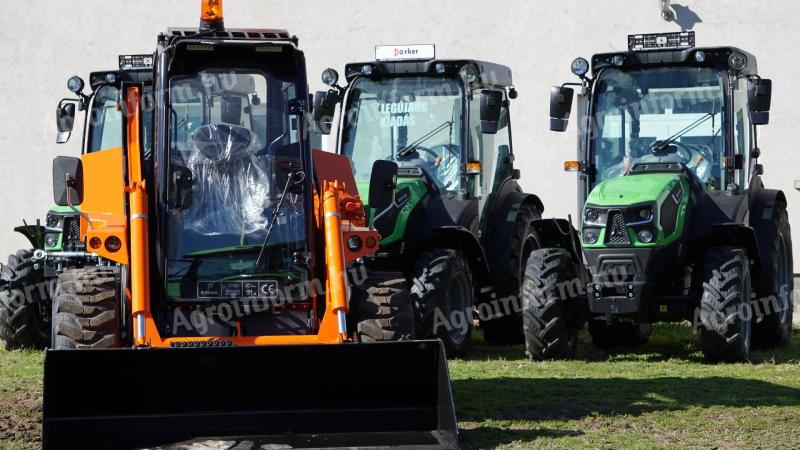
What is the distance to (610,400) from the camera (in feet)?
32.6

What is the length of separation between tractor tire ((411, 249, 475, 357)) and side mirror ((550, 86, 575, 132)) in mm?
1474

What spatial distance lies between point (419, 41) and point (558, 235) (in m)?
6.63

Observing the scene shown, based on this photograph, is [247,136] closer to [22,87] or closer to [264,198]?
[264,198]

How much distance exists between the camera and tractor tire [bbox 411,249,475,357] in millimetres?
12070

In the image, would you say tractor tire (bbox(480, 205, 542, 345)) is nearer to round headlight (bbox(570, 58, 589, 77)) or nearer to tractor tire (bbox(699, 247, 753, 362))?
round headlight (bbox(570, 58, 589, 77))

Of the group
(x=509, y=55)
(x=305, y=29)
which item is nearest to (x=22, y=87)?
(x=305, y=29)

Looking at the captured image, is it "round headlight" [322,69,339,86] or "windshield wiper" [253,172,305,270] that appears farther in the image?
"round headlight" [322,69,339,86]

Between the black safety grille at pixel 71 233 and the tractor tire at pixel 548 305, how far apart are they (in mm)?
4413

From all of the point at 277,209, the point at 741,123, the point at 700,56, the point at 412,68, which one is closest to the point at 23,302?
the point at 412,68

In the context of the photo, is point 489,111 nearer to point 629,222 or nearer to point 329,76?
point 329,76

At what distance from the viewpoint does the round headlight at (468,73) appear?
1307 cm

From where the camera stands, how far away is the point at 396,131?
1319 centimetres

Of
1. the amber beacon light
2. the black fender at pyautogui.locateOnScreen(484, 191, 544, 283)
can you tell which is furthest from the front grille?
the amber beacon light

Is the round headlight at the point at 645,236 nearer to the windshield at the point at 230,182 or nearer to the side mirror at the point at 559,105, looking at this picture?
the side mirror at the point at 559,105
